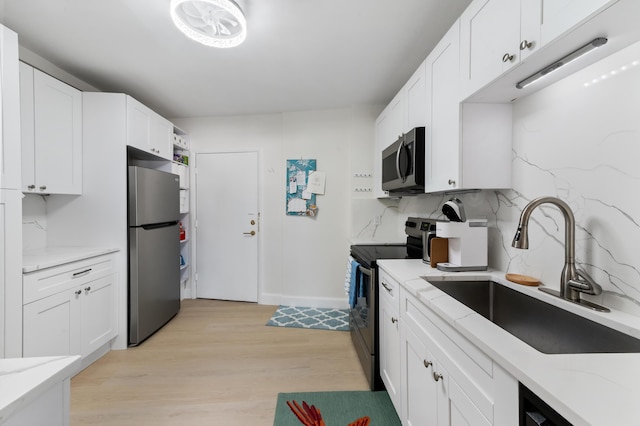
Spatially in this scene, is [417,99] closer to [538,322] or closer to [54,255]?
[538,322]

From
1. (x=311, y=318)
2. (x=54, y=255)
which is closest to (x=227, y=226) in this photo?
(x=311, y=318)

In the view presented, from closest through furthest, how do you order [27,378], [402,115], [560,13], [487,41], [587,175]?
[27,378] → [560,13] → [587,175] → [487,41] → [402,115]

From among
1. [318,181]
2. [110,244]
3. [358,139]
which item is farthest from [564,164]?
[110,244]

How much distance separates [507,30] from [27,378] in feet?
5.74

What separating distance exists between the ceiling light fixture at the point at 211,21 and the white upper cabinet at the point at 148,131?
1.20m

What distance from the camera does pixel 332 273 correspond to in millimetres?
3359

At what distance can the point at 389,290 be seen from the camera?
163cm

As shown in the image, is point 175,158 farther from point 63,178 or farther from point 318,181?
point 318,181

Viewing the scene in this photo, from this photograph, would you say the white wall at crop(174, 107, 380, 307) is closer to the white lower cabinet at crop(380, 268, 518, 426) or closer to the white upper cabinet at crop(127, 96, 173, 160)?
the white upper cabinet at crop(127, 96, 173, 160)

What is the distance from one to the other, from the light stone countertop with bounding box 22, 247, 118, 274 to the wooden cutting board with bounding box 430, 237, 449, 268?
8.02ft

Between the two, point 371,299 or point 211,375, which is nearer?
point 371,299

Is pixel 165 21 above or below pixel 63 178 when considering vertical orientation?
above

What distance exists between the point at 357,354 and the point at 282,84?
8.52 feet

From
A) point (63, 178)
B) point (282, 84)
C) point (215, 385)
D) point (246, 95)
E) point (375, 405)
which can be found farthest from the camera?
point (246, 95)
